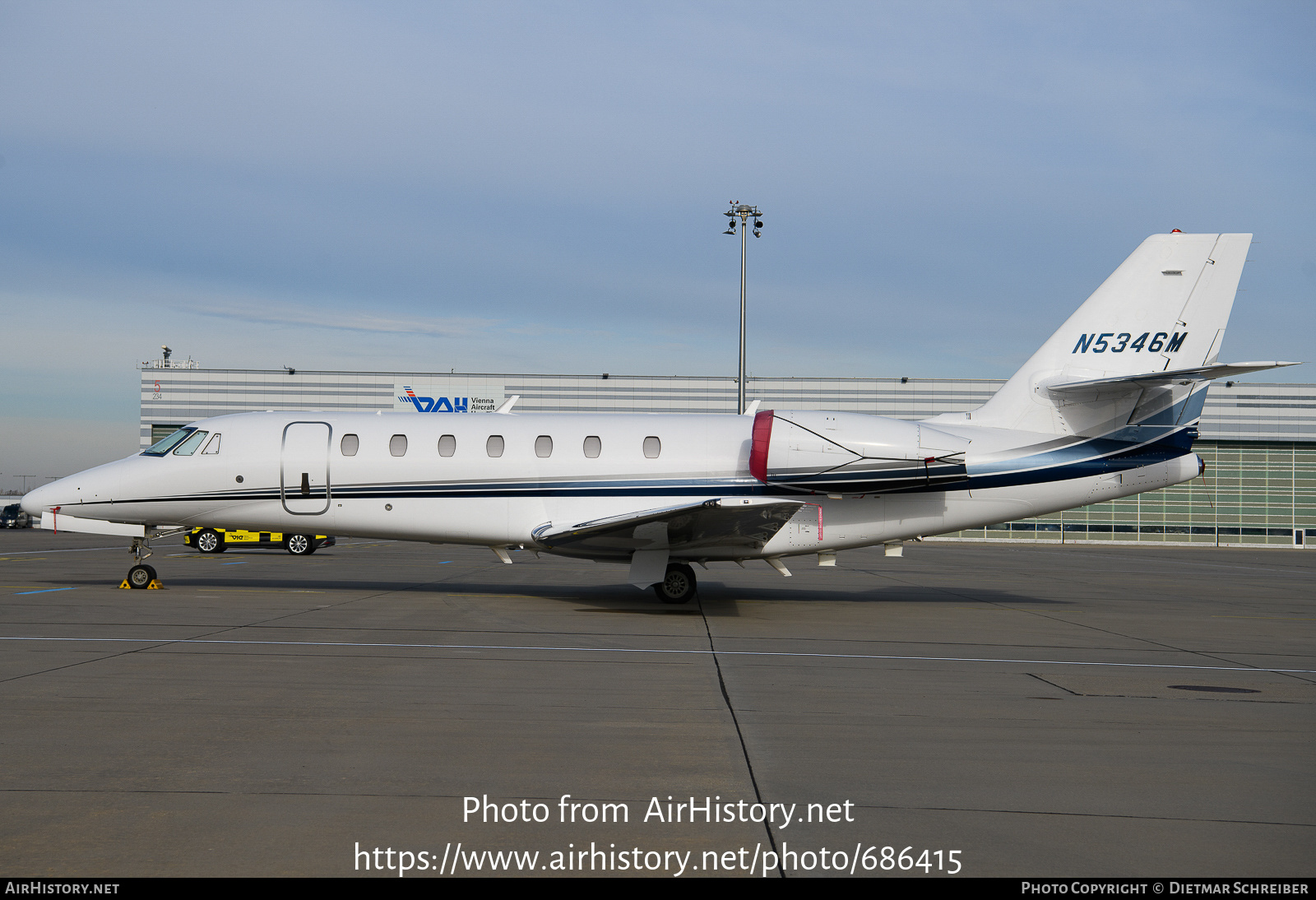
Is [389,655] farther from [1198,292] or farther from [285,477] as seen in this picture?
[1198,292]

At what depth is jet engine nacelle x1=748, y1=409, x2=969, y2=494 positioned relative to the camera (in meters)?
15.5

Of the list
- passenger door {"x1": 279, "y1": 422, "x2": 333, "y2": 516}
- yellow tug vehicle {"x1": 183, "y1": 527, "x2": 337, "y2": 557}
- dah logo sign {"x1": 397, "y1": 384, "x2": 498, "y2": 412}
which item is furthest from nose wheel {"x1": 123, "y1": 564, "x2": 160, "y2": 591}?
dah logo sign {"x1": 397, "y1": 384, "x2": 498, "y2": 412}

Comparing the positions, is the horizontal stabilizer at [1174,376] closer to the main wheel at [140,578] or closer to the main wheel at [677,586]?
the main wheel at [677,586]

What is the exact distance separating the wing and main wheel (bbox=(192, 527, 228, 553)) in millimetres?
19520

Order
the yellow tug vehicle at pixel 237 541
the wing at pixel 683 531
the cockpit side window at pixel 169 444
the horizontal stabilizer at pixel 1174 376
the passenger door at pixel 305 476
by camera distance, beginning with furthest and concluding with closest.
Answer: the yellow tug vehicle at pixel 237 541
the cockpit side window at pixel 169 444
the passenger door at pixel 305 476
the wing at pixel 683 531
the horizontal stabilizer at pixel 1174 376

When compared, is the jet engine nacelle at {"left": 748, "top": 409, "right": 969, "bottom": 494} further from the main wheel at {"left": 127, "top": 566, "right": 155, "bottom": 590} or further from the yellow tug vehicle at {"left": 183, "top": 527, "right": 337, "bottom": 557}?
the yellow tug vehicle at {"left": 183, "top": 527, "right": 337, "bottom": 557}

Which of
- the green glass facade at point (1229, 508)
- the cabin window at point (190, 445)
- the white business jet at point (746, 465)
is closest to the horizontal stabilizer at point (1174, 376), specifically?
the white business jet at point (746, 465)

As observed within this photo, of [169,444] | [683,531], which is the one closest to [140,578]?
[169,444]

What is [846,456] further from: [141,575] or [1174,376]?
[141,575]

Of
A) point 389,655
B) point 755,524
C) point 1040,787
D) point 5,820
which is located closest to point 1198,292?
point 755,524

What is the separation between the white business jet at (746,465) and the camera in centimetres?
1568

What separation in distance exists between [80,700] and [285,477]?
29.8ft

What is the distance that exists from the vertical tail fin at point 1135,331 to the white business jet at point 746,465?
28 millimetres

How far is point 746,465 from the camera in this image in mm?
16125
